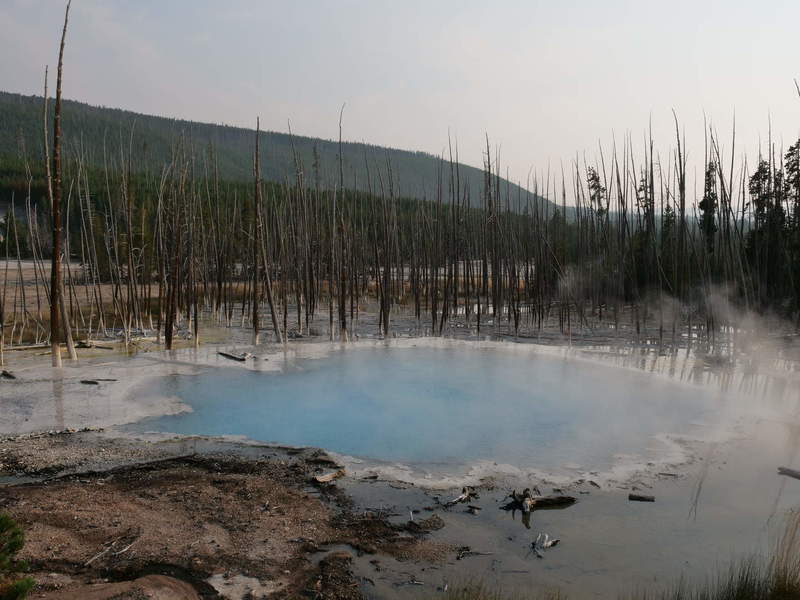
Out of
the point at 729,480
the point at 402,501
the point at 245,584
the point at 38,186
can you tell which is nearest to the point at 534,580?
the point at 402,501

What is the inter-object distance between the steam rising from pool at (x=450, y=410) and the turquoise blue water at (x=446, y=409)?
15 mm

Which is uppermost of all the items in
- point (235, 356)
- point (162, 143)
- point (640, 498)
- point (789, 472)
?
point (162, 143)

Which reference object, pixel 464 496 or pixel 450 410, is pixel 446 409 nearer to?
pixel 450 410

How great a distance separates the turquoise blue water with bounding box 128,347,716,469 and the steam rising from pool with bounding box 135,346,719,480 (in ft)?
0.05

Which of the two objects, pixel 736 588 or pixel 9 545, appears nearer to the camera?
pixel 9 545

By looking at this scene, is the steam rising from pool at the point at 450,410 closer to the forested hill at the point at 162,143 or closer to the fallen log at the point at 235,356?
the fallen log at the point at 235,356

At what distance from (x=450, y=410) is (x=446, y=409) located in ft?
0.22

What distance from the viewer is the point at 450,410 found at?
7875 mm

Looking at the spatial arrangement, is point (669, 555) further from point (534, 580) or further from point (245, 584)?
point (245, 584)

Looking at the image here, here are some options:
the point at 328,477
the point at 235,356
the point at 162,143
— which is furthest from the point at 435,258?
the point at 162,143

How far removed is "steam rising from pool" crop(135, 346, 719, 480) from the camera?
6234 millimetres

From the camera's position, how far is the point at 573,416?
748cm

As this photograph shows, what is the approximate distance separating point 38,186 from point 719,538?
46421 millimetres

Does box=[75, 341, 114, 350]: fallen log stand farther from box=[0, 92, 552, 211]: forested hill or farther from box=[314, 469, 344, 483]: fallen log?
box=[0, 92, 552, 211]: forested hill
